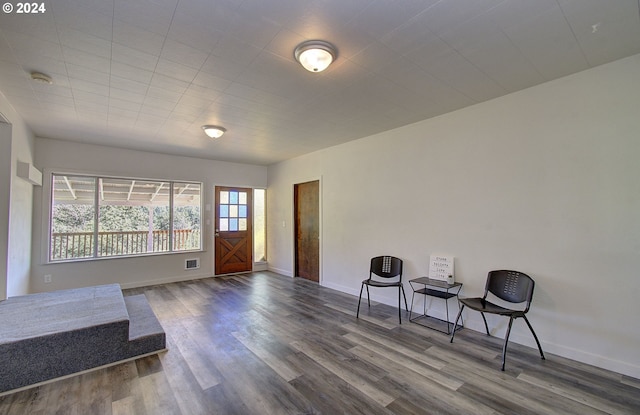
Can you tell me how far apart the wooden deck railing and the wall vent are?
0.28 m

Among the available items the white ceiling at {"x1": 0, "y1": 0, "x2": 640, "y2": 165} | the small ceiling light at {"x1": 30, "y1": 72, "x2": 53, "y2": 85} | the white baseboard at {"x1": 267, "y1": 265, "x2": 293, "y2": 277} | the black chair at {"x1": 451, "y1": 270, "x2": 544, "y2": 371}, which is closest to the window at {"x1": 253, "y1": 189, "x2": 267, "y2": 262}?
the white baseboard at {"x1": 267, "y1": 265, "x2": 293, "y2": 277}

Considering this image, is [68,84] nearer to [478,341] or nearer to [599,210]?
[478,341]

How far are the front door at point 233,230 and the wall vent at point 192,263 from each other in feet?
1.42

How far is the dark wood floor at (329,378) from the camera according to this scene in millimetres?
2027

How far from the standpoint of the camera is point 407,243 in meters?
4.11

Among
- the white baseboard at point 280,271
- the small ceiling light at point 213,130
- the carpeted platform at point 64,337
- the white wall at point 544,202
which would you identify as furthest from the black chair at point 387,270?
the small ceiling light at point 213,130

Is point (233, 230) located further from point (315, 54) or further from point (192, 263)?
point (315, 54)

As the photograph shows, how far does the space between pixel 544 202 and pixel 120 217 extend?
6.68 meters

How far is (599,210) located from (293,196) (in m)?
4.93

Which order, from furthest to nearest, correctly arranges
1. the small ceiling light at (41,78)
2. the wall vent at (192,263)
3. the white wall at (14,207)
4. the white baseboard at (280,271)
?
the white baseboard at (280,271)
the wall vent at (192,263)
the white wall at (14,207)
the small ceiling light at (41,78)

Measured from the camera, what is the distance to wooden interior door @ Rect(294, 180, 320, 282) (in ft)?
19.1

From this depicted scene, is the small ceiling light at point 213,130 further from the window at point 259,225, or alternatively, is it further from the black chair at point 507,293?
the black chair at point 507,293

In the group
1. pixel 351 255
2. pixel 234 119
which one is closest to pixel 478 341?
pixel 351 255

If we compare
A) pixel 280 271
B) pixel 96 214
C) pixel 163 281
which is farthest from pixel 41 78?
pixel 280 271
